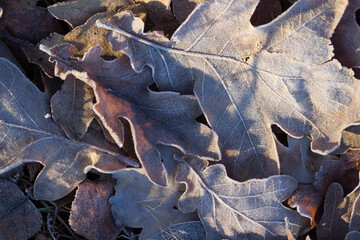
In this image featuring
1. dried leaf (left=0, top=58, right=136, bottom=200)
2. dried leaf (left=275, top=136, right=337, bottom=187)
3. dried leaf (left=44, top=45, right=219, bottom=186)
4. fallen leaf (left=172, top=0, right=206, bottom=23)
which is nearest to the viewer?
dried leaf (left=44, top=45, right=219, bottom=186)

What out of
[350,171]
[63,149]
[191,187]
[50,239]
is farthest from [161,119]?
[350,171]

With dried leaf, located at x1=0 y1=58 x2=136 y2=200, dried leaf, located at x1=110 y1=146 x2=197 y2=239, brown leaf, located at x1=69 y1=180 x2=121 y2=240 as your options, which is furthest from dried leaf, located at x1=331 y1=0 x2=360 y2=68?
brown leaf, located at x1=69 y1=180 x2=121 y2=240

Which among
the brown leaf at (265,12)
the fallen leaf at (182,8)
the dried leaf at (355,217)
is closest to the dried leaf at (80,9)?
the fallen leaf at (182,8)

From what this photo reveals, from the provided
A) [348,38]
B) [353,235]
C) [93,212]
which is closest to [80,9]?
[93,212]

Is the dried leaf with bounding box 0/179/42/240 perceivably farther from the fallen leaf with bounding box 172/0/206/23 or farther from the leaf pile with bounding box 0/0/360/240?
the fallen leaf with bounding box 172/0/206/23

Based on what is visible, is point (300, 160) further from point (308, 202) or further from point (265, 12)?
point (265, 12)

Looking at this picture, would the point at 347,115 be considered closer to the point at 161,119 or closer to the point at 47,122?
the point at 161,119
